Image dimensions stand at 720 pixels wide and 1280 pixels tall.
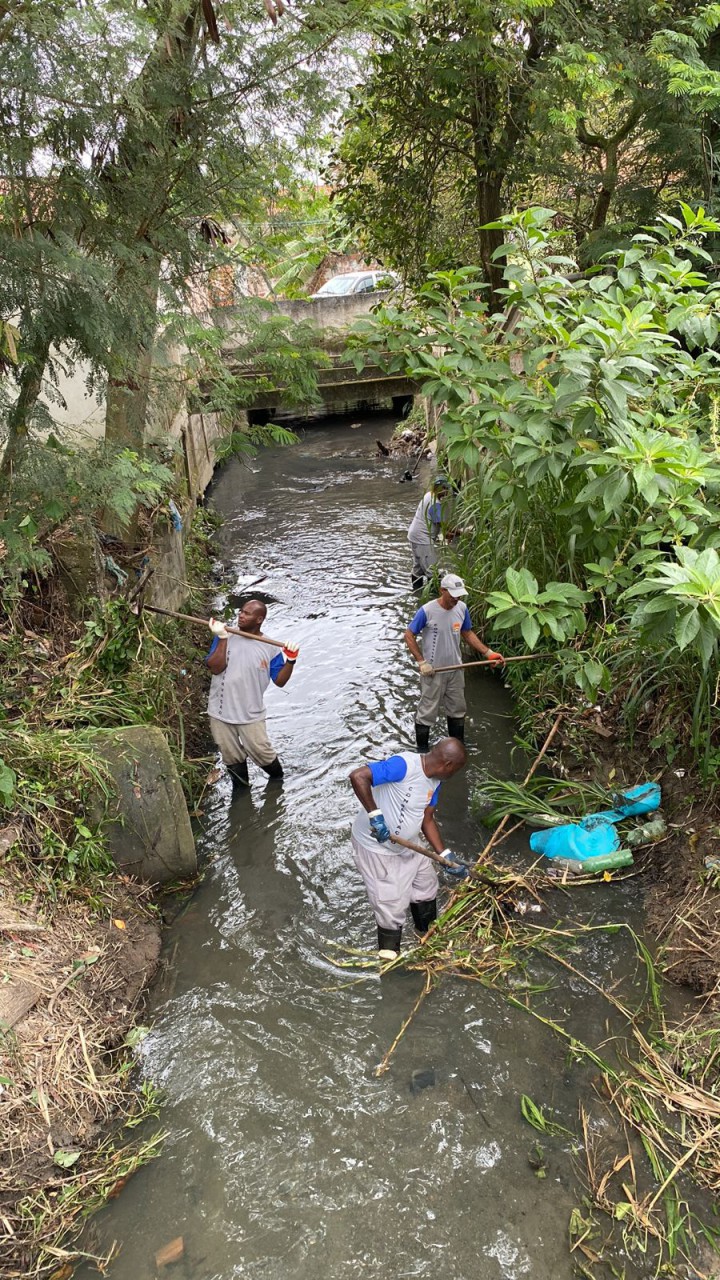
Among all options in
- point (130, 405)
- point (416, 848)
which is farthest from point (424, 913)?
point (130, 405)

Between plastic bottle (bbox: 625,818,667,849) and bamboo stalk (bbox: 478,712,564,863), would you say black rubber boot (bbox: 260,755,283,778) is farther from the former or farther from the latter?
plastic bottle (bbox: 625,818,667,849)

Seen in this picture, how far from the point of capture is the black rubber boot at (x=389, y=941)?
4.07 metres

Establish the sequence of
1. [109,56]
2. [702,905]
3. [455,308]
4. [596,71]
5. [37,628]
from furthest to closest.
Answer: [596,71] → [37,628] → [455,308] → [702,905] → [109,56]

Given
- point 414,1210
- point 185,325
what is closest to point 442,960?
point 414,1210

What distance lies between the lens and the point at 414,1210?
9.86 feet

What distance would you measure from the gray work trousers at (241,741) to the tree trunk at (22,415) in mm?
2000

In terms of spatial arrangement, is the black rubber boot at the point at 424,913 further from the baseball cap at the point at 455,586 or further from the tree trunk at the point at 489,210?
the tree trunk at the point at 489,210

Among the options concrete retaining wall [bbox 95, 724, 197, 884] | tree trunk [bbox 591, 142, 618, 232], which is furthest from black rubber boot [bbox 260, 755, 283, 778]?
tree trunk [bbox 591, 142, 618, 232]

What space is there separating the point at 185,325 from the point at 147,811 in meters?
3.06

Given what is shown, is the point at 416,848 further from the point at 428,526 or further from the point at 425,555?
the point at 425,555

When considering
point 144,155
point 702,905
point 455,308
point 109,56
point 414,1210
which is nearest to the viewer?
point 414,1210

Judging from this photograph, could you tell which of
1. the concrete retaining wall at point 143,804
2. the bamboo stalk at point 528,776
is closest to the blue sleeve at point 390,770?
the bamboo stalk at point 528,776

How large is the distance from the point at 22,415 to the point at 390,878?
3220 mm

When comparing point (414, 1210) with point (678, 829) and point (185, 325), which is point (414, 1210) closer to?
point (678, 829)
